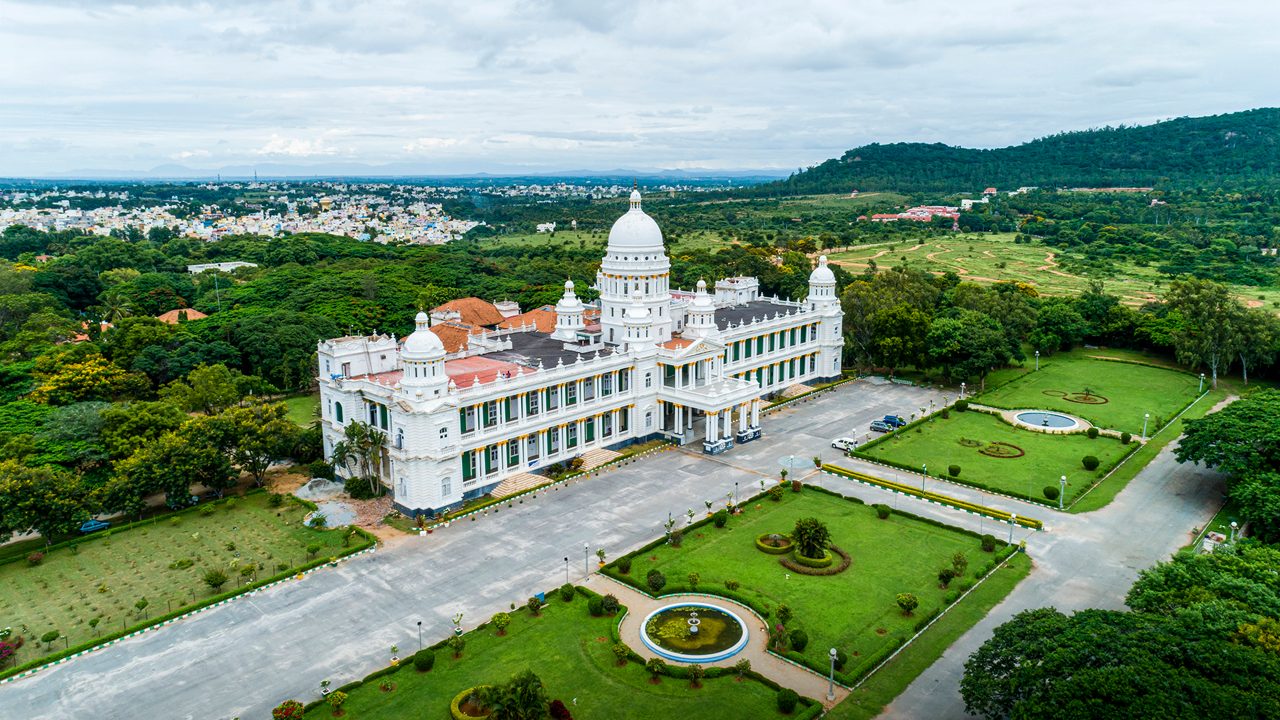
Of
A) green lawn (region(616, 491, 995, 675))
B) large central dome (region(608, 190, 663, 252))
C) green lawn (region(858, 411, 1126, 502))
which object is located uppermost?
large central dome (region(608, 190, 663, 252))

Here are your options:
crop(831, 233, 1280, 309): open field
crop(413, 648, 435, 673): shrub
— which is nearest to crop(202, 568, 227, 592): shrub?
crop(413, 648, 435, 673): shrub

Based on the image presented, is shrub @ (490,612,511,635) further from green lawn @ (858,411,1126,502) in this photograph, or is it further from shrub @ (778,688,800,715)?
green lawn @ (858,411,1126,502)

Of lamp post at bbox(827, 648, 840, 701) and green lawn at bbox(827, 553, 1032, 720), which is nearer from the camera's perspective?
green lawn at bbox(827, 553, 1032, 720)

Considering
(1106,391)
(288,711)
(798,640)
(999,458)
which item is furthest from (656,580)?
(1106,391)

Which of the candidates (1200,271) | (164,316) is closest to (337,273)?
(164,316)

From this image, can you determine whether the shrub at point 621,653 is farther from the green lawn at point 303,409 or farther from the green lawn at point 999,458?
the green lawn at point 303,409

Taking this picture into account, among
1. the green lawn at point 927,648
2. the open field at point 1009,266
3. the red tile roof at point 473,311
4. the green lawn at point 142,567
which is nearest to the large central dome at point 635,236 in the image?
the red tile roof at point 473,311

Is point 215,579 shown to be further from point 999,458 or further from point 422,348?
point 999,458
